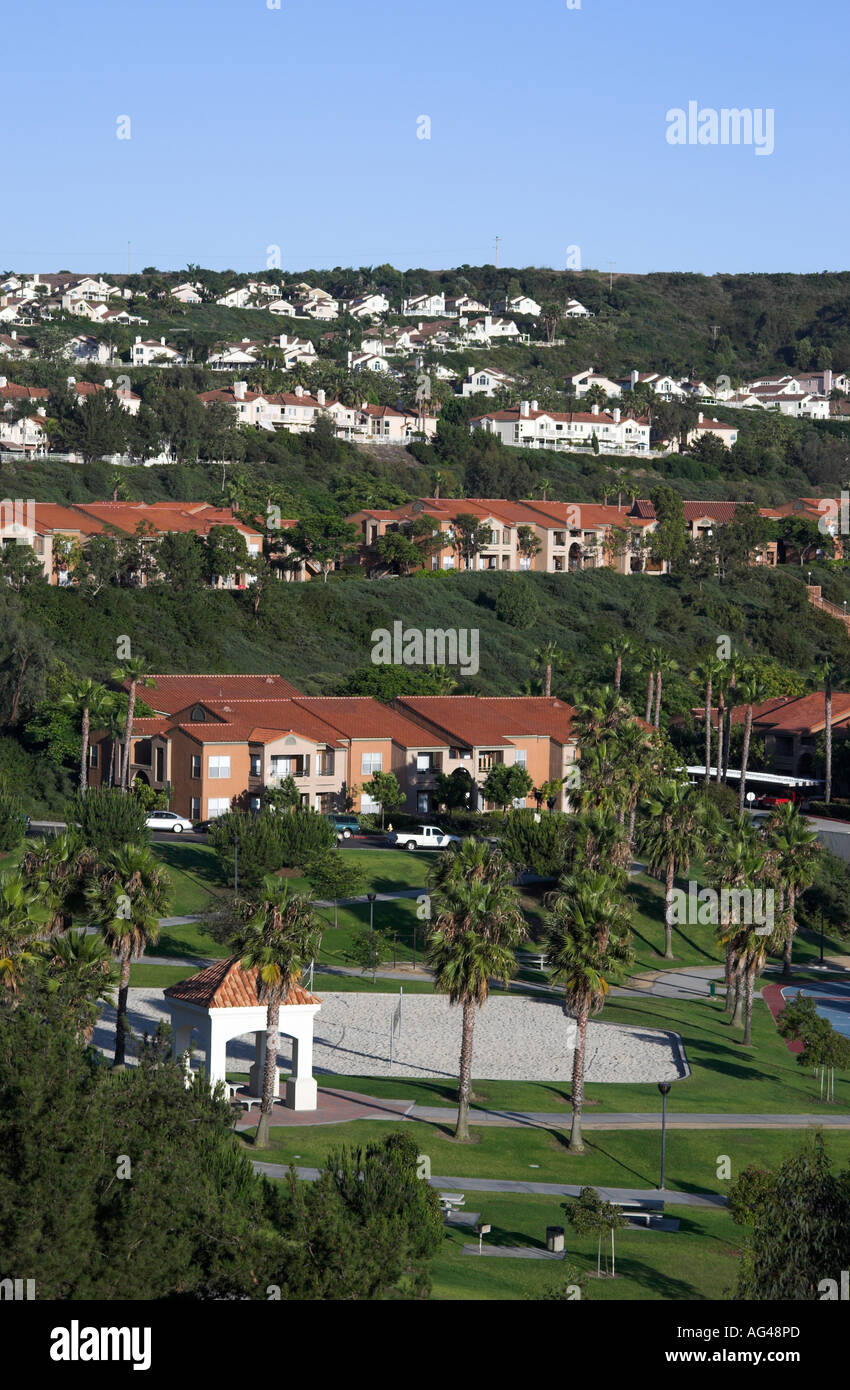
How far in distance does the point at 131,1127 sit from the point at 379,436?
520 ft

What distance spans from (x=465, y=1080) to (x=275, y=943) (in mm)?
7141

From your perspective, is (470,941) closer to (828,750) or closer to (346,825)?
(346,825)

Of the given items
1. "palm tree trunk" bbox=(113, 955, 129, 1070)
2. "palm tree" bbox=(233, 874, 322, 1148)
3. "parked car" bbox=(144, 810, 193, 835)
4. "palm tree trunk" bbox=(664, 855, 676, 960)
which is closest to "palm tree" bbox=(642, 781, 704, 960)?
"palm tree trunk" bbox=(664, 855, 676, 960)

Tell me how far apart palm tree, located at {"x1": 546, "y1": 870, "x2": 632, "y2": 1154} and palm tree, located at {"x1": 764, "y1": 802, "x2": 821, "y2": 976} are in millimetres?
16726

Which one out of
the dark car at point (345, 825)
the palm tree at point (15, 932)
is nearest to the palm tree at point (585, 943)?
the palm tree at point (15, 932)

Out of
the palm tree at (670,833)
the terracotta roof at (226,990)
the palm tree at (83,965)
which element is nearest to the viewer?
the palm tree at (83,965)

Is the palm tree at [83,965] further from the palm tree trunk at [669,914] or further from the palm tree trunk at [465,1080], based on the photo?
the palm tree trunk at [669,914]

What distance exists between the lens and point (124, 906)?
45.8 meters

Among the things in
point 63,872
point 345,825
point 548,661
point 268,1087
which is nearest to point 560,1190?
point 268,1087

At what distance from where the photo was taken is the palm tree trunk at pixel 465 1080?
45906 millimetres

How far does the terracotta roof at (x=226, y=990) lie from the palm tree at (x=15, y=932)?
6.06 meters

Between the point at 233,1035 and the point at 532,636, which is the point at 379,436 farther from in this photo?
the point at 233,1035

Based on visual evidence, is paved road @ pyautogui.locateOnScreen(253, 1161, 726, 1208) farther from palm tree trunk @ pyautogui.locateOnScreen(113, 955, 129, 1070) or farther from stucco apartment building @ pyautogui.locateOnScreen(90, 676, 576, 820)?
stucco apartment building @ pyautogui.locateOnScreen(90, 676, 576, 820)

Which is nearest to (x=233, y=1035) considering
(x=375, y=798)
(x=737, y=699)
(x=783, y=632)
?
(x=375, y=798)
